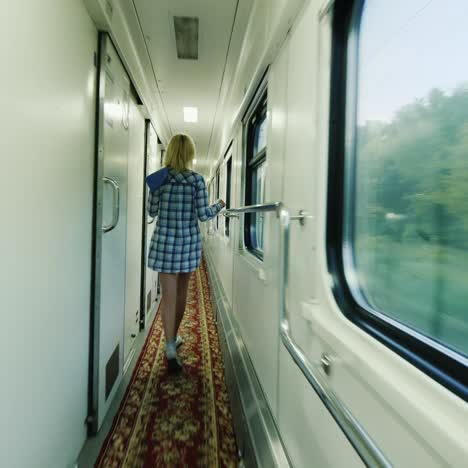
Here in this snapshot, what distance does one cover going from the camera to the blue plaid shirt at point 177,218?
2.29m

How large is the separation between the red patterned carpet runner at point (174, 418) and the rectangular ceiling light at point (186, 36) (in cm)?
272

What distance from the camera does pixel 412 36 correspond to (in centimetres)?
75

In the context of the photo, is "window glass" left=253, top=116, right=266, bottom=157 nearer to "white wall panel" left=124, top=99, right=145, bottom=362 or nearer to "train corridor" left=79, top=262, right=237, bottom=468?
"white wall panel" left=124, top=99, right=145, bottom=362

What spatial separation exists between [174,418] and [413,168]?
191 cm

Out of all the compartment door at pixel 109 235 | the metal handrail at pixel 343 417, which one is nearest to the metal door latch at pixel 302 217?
the metal handrail at pixel 343 417

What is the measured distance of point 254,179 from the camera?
2775 mm

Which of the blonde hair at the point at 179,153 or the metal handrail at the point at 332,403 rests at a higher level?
the blonde hair at the point at 179,153

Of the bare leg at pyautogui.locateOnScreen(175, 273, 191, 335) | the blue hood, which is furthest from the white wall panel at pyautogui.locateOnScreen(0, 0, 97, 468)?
the bare leg at pyautogui.locateOnScreen(175, 273, 191, 335)

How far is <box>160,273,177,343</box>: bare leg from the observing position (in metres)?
2.36

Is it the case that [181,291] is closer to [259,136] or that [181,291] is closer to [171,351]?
[171,351]

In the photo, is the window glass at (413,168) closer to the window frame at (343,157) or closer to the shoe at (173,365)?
the window frame at (343,157)

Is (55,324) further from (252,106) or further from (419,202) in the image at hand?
(252,106)

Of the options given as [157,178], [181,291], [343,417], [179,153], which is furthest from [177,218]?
[343,417]

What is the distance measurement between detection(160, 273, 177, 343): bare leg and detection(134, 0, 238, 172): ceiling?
6.25ft
